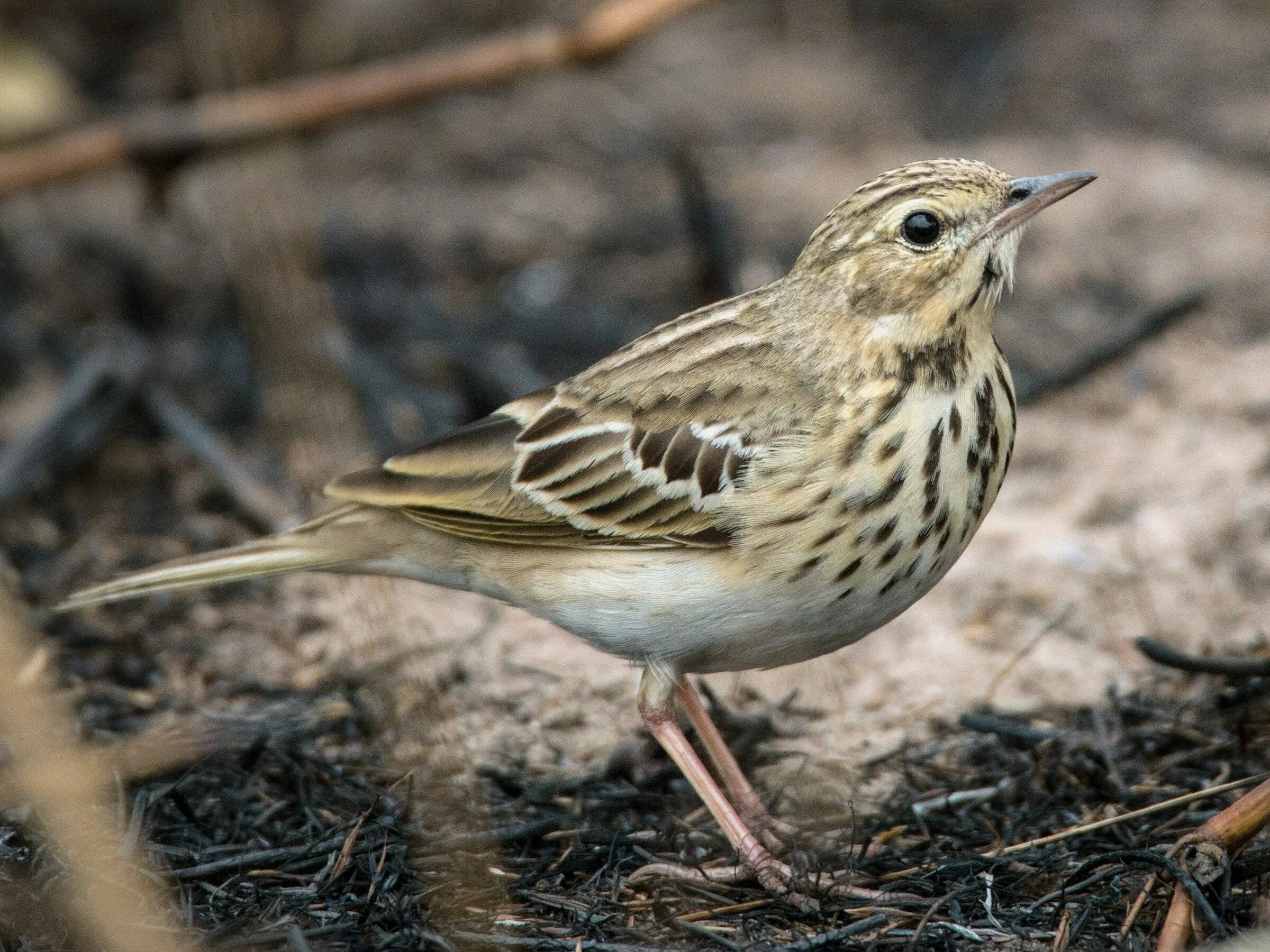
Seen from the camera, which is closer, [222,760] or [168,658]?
[222,760]

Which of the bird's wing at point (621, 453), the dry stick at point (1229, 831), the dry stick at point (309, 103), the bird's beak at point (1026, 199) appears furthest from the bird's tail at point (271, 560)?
the dry stick at point (309, 103)

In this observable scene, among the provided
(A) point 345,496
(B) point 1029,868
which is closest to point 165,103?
(A) point 345,496

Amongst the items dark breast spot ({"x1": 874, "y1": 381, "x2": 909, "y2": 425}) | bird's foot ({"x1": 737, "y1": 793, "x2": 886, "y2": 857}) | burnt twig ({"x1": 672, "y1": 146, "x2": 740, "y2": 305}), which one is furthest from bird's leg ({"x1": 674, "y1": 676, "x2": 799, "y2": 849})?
burnt twig ({"x1": 672, "y1": 146, "x2": 740, "y2": 305})

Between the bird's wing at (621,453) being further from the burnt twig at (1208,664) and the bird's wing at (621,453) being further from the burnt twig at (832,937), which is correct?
the burnt twig at (1208,664)

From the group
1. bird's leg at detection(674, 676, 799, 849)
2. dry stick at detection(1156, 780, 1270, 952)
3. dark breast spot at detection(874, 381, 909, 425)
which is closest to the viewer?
dry stick at detection(1156, 780, 1270, 952)

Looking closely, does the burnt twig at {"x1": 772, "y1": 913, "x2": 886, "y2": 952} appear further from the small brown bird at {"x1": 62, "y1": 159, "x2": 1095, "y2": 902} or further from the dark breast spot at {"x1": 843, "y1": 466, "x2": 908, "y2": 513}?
the dark breast spot at {"x1": 843, "y1": 466, "x2": 908, "y2": 513}

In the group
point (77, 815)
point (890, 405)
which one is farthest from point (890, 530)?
point (77, 815)

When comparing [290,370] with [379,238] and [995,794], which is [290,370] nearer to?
[995,794]
